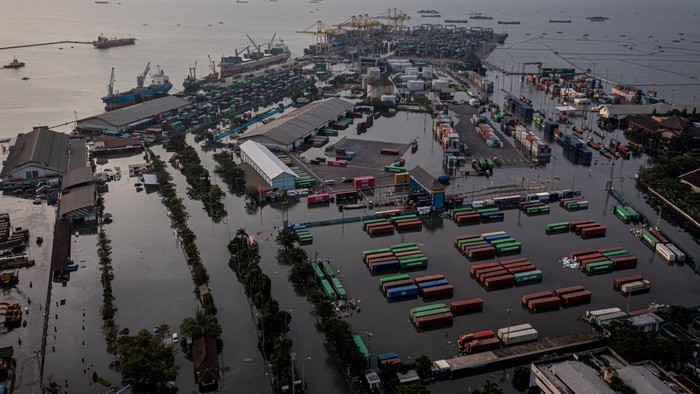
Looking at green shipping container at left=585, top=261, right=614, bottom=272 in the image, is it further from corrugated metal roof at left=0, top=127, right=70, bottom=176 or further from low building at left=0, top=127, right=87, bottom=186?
corrugated metal roof at left=0, top=127, right=70, bottom=176

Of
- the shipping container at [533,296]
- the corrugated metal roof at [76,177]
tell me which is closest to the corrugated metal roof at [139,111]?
the corrugated metal roof at [76,177]

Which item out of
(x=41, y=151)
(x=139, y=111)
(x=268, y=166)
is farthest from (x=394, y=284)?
(x=139, y=111)

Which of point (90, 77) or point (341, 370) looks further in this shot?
point (90, 77)

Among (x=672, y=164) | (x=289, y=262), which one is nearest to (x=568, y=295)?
(x=289, y=262)

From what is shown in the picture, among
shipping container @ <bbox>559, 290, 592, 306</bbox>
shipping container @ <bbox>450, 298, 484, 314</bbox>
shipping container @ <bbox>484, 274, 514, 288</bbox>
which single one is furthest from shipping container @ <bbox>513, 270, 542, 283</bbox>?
shipping container @ <bbox>450, 298, 484, 314</bbox>

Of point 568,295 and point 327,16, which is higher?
point 327,16

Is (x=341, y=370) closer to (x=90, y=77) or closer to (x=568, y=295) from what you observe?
(x=568, y=295)

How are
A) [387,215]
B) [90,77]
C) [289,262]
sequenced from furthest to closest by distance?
[90,77], [387,215], [289,262]

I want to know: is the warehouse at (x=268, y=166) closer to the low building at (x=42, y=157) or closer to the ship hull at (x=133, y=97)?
the low building at (x=42, y=157)
